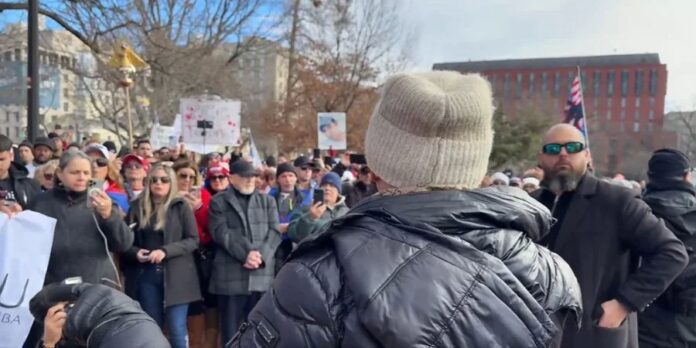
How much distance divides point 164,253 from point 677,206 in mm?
3808

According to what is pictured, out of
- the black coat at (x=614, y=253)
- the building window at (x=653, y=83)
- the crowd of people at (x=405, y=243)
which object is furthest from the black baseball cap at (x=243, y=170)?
the building window at (x=653, y=83)

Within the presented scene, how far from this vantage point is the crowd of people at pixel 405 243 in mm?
1130

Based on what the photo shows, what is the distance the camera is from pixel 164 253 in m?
4.94

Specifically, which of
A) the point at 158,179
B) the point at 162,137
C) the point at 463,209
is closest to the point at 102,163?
the point at 158,179

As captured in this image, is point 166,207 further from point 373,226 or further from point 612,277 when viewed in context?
point 373,226

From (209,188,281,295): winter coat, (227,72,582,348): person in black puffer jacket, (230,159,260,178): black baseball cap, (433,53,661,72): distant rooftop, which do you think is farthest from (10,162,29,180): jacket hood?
(433,53,661,72): distant rooftop

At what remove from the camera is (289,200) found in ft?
23.0

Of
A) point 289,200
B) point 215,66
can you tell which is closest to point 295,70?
point 215,66

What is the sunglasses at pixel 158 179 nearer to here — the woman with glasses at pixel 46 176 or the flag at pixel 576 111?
the woman with glasses at pixel 46 176

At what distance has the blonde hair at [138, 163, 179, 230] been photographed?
5039 millimetres

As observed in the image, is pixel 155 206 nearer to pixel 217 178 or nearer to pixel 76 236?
pixel 76 236

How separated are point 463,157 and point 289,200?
5740 mm

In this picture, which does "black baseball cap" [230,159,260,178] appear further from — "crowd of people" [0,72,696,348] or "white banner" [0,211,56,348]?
"white banner" [0,211,56,348]

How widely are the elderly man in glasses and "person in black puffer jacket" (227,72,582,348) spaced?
1.83m
